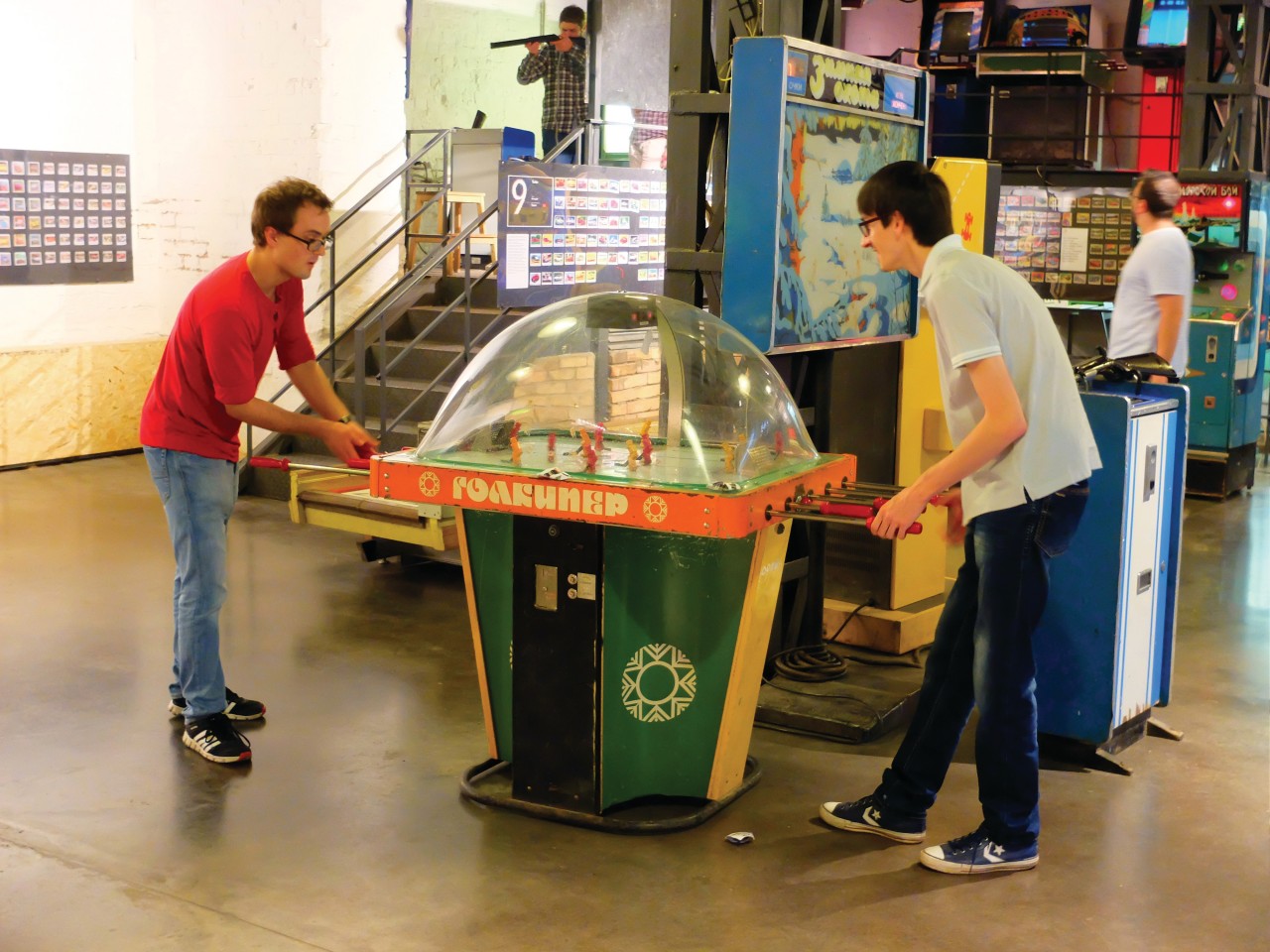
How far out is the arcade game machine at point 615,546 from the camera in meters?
3.84

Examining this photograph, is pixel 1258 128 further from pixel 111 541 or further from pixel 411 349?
pixel 111 541

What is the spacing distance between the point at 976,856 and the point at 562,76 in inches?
376

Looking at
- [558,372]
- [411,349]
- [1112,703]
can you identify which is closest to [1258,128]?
[411,349]

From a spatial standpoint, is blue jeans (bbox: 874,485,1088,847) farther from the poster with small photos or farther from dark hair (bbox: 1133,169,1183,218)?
the poster with small photos

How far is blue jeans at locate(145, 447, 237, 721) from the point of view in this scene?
4.39 metres

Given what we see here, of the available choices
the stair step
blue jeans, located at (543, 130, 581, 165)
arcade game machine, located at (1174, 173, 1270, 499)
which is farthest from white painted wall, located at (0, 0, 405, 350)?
arcade game machine, located at (1174, 173, 1270, 499)

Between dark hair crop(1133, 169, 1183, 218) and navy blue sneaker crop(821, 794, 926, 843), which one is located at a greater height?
dark hair crop(1133, 169, 1183, 218)

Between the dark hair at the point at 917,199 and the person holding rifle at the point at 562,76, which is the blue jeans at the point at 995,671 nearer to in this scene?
the dark hair at the point at 917,199

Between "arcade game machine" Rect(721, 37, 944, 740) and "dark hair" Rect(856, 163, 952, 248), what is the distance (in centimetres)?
85

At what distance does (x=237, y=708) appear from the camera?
488 centimetres

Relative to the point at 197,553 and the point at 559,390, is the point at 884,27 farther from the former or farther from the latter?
the point at 197,553

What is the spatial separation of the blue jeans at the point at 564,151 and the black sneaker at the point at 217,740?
7638 millimetres

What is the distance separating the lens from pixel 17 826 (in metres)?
3.91

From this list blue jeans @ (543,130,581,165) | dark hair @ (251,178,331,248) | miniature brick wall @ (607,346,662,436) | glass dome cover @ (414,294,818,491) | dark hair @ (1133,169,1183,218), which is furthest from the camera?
blue jeans @ (543,130,581,165)
